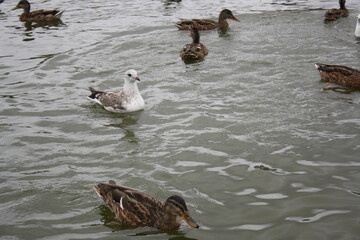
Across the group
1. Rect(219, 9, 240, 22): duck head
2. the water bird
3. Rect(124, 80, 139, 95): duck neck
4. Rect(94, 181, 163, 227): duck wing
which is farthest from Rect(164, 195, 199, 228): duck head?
Rect(219, 9, 240, 22): duck head

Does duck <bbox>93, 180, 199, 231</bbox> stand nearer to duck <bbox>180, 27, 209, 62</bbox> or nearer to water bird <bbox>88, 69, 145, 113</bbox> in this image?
water bird <bbox>88, 69, 145, 113</bbox>

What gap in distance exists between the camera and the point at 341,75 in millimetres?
12242

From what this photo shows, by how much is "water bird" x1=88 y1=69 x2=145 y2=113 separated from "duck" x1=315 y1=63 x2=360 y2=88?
5.06 meters

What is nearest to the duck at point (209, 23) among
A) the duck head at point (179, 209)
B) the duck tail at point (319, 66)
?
the duck tail at point (319, 66)

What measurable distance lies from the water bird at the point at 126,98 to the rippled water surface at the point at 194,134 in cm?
24

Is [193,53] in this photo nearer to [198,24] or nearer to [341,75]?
[198,24]

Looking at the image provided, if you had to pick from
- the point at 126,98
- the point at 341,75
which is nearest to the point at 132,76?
the point at 126,98

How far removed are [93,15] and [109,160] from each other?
46.2 ft

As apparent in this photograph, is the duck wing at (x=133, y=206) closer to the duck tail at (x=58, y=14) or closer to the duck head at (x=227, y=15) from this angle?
the duck head at (x=227, y=15)

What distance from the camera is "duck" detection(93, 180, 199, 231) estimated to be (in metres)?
6.88

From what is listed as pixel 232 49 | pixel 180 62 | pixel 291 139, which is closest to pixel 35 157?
pixel 291 139

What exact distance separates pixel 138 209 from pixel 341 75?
303 inches

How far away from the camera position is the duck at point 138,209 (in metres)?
6.88

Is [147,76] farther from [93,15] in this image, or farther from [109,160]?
[93,15]
